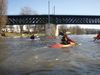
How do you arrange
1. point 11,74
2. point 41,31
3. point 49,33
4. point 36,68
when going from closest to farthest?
1. point 11,74
2. point 36,68
3. point 49,33
4. point 41,31

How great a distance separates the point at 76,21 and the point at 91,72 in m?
104

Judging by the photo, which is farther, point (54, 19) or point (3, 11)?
point (54, 19)

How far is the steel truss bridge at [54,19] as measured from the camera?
378 ft

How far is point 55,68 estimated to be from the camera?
54.5ft

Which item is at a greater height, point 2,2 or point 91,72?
point 2,2

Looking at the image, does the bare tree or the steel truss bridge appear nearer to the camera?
the bare tree

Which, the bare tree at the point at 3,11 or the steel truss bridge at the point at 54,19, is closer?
the bare tree at the point at 3,11

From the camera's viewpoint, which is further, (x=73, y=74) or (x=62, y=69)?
(x=62, y=69)

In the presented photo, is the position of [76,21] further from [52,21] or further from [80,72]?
[80,72]

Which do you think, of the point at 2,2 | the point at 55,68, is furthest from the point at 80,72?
the point at 2,2

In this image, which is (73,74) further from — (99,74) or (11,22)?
(11,22)

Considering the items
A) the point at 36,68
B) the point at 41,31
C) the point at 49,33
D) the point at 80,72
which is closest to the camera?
the point at 80,72

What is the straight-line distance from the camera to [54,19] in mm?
117188

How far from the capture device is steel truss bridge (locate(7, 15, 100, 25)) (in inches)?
4537
